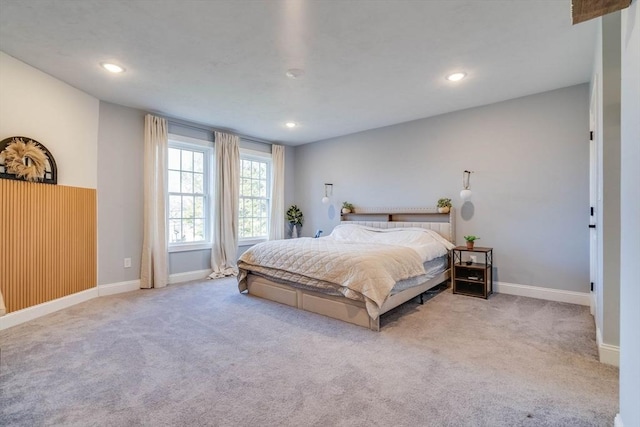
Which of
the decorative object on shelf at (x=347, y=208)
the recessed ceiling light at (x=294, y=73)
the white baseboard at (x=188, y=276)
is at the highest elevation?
the recessed ceiling light at (x=294, y=73)

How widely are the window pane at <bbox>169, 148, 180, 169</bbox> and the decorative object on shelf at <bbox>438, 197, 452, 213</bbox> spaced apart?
4.22 metres

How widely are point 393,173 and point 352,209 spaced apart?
1.00 m

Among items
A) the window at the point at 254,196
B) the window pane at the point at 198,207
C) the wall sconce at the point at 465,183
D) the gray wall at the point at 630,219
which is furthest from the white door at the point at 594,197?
the window pane at the point at 198,207

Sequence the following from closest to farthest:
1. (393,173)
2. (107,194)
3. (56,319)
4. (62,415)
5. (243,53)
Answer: (62,415), (243,53), (56,319), (107,194), (393,173)

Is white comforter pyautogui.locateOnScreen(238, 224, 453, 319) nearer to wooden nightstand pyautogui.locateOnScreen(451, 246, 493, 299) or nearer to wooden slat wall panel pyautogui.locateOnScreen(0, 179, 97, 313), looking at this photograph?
wooden nightstand pyautogui.locateOnScreen(451, 246, 493, 299)

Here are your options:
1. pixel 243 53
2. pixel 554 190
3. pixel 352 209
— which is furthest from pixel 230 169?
pixel 554 190

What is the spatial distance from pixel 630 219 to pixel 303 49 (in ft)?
8.44

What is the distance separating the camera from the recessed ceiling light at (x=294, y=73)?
312cm

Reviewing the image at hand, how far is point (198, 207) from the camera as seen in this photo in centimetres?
520

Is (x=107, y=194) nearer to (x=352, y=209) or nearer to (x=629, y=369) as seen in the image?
(x=352, y=209)

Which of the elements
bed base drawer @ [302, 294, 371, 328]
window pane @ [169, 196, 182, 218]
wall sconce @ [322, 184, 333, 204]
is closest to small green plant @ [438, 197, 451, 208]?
wall sconce @ [322, 184, 333, 204]

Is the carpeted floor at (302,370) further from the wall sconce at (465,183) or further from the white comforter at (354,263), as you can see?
the wall sconce at (465,183)

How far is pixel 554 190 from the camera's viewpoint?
12.1 feet

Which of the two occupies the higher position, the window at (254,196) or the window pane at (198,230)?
the window at (254,196)
